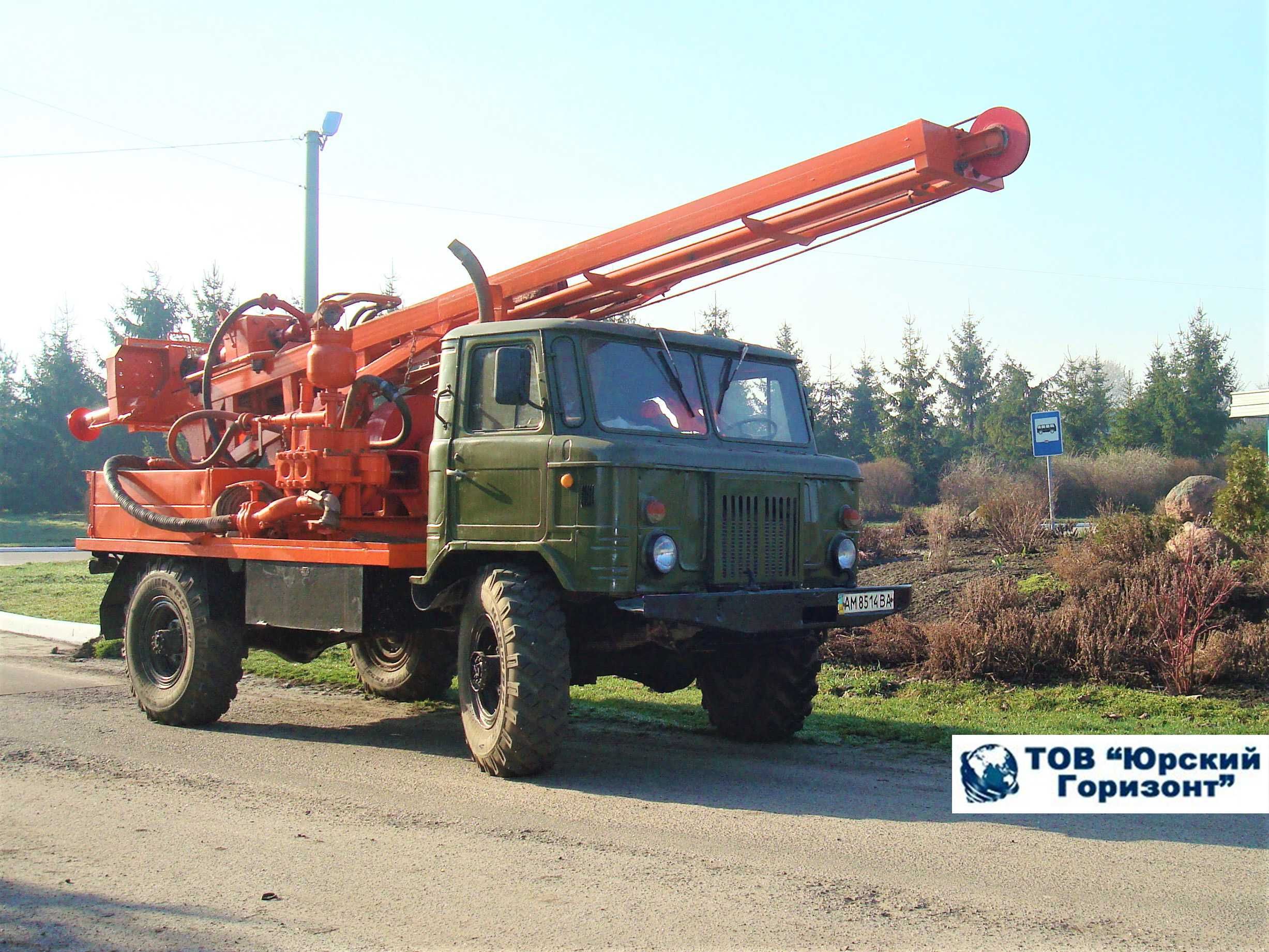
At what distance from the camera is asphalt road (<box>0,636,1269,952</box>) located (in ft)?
14.8

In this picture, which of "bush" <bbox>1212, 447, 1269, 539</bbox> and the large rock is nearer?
"bush" <bbox>1212, 447, 1269, 539</bbox>

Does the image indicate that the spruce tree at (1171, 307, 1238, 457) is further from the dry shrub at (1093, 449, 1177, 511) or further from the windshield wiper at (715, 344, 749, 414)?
the windshield wiper at (715, 344, 749, 414)

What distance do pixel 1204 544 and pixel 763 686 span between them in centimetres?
592

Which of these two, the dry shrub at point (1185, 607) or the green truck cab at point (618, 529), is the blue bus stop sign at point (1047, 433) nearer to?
the dry shrub at point (1185, 607)

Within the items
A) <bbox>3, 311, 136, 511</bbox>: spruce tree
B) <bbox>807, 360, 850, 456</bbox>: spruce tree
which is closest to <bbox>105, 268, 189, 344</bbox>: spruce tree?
<bbox>3, 311, 136, 511</bbox>: spruce tree

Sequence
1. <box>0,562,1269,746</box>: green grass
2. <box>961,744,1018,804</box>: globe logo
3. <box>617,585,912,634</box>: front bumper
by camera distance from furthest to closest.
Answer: <box>0,562,1269,746</box>: green grass
<box>617,585,912,634</box>: front bumper
<box>961,744,1018,804</box>: globe logo

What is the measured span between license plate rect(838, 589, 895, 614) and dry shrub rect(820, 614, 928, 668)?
317cm

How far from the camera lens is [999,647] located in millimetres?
10180

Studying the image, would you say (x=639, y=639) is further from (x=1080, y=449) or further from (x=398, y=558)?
(x=1080, y=449)

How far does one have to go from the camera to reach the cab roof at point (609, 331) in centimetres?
741

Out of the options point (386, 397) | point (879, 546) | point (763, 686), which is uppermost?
point (386, 397)

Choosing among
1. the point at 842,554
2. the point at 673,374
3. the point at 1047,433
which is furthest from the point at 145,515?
the point at 1047,433

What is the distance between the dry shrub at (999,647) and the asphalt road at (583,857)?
248 cm

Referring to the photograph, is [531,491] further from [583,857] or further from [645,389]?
[583,857]
